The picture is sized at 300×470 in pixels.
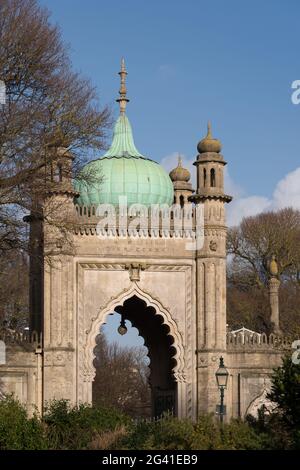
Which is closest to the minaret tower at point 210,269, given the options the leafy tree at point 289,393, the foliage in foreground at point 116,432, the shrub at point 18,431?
the foliage in foreground at point 116,432

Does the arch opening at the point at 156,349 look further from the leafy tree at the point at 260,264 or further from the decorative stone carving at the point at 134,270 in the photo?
the leafy tree at the point at 260,264

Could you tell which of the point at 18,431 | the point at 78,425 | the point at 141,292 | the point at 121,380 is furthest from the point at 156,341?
the point at 121,380

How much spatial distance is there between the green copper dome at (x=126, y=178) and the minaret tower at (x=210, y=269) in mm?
1691

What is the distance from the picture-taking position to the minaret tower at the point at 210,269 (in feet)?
148

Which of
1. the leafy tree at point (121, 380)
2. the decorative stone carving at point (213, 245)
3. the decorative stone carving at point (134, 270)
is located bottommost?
the leafy tree at point (121, 380)

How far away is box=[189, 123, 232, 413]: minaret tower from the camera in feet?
148

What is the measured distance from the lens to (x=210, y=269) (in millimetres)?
46156

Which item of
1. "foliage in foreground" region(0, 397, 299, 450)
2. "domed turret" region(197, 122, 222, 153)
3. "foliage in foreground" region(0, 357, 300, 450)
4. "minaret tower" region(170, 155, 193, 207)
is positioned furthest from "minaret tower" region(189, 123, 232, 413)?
"foliage in foreground" region(0, 357, 300, 450)

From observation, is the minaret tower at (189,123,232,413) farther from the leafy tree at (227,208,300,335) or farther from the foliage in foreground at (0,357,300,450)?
the leafy tree at (227,208,300,335)

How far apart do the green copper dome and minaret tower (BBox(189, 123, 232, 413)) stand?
1.69 meters

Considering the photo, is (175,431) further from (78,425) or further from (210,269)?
(210,269)

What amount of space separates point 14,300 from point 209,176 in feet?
53.8

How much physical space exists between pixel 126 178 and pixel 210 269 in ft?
15.6
